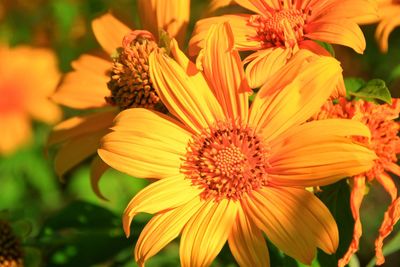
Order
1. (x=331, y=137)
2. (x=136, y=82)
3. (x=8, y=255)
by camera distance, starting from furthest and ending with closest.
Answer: (x=8, y=255) → (x=136, y=82) → (x=331, y=137)

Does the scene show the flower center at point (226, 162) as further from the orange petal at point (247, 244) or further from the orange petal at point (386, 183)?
the orange petal at point (386, 183)

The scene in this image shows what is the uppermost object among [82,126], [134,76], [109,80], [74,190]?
[134,76]

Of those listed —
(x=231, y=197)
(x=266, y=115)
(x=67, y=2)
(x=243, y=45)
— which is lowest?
(x=67, y=2)

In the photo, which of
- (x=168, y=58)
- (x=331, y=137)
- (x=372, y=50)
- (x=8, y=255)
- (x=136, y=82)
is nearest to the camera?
(x=331, y=137)

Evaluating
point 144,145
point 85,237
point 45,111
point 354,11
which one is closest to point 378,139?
point 354,11

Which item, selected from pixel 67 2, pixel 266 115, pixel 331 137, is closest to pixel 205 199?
pixel 266 115

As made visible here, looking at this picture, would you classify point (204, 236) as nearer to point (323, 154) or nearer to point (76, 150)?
point (323, 154)

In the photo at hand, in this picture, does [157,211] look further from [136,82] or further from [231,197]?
[136,82]
